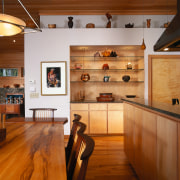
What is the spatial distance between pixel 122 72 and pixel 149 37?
3.84ft

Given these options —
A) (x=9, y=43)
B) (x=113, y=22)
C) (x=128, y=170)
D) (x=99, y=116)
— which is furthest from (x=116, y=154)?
(x=9, y=43)

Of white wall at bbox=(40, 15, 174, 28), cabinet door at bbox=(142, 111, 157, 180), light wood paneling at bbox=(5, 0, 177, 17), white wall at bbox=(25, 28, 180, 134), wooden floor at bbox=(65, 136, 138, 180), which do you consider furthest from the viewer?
white wall at bbox=(40, 15, 174, 28)

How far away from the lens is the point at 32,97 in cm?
455

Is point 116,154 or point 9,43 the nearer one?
point 116,154

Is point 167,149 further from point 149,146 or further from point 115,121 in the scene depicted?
point 115,121

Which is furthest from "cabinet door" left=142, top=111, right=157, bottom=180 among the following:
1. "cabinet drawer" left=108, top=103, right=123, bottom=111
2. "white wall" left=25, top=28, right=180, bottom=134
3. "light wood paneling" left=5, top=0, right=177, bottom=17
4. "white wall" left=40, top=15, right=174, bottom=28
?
"white wall" left=40, top=15, right=174, bottom=28

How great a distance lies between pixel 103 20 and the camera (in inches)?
190

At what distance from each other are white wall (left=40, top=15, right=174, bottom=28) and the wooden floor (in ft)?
9.81

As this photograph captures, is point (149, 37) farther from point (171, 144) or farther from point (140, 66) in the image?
point (171, 144)

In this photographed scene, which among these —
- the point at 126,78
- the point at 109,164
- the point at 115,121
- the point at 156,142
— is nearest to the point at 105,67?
the point at 126,78

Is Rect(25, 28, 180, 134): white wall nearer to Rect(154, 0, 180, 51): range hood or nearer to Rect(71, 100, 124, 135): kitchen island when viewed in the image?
Rect(71, 100, 124, 135): kitchen island

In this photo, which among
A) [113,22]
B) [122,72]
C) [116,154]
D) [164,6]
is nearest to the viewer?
[116,154]

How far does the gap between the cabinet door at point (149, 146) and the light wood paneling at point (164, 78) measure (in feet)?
9.06

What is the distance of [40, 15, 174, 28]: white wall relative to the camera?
4785 mm
